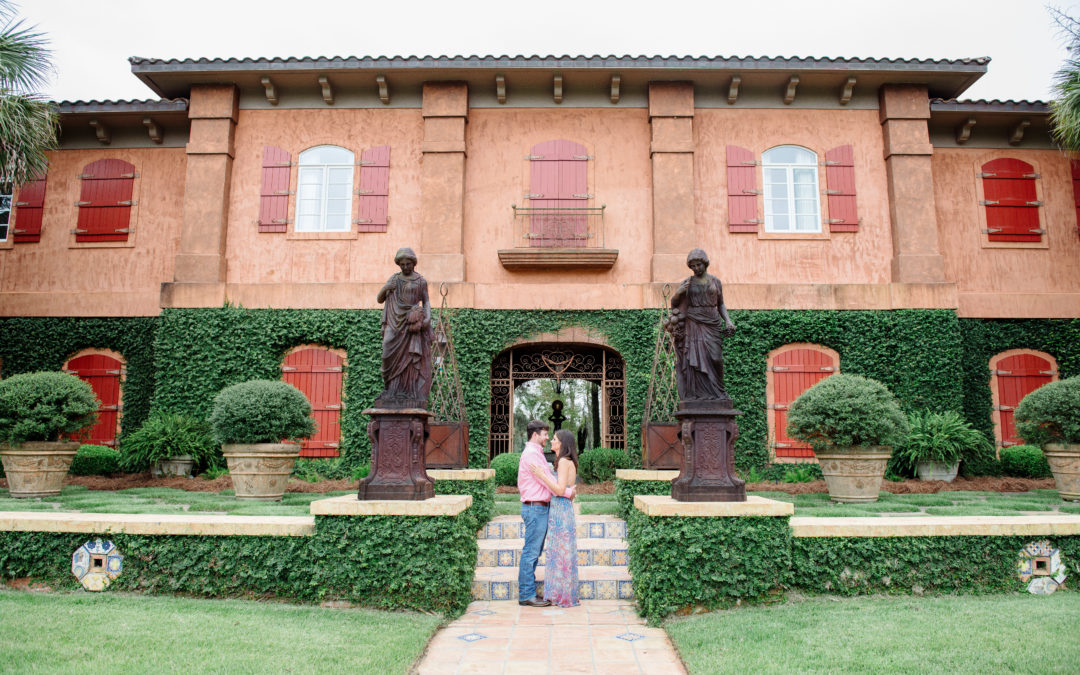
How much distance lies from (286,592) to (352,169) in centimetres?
945

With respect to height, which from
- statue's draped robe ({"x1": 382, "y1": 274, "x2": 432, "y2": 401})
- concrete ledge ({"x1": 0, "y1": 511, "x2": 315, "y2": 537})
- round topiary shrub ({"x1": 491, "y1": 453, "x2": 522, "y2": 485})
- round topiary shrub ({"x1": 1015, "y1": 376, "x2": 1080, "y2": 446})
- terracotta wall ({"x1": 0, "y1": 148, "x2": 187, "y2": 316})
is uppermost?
terracotta wall ({"x1": 0, "y1": 148, "x2": 187, "y2": 316})

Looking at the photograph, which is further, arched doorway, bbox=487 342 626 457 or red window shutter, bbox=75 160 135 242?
red window shutter, bbox=75 160 135 242

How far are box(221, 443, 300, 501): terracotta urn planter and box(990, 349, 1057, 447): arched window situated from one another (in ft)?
39.1

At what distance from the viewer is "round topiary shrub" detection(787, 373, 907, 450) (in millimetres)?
9273

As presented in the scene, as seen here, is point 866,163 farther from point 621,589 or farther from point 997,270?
point 621,589

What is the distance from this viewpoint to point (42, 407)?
9547mm

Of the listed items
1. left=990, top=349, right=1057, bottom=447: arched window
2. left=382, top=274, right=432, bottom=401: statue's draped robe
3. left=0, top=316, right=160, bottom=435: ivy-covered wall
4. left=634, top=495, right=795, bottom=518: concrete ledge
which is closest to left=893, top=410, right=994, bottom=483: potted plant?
left=990, top=349, right=1057, bottom=447: arched window

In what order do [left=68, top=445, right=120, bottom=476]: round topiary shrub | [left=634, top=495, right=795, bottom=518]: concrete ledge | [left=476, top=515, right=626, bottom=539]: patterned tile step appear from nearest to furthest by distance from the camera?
[left=634, top=495, right=795, bottom=518]: concrete ledge, [left=476, top=515, right=626, bottom=539]: patterned tile step, [left=68, top=445, right=120, bottom=476]: round topiary shrub

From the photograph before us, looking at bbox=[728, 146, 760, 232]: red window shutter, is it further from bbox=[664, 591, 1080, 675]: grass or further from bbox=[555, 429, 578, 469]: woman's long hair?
bbox=[664, 591, 1080, 675]: grass

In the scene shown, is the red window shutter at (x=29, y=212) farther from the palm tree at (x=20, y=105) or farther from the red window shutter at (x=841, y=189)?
the red window shutter at (x=841, y=189)

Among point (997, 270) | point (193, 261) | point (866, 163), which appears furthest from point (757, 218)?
point (193, 261)

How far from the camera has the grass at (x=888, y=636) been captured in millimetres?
4301

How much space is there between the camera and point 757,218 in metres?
13.5

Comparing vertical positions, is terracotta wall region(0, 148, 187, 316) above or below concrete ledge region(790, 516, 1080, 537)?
above
